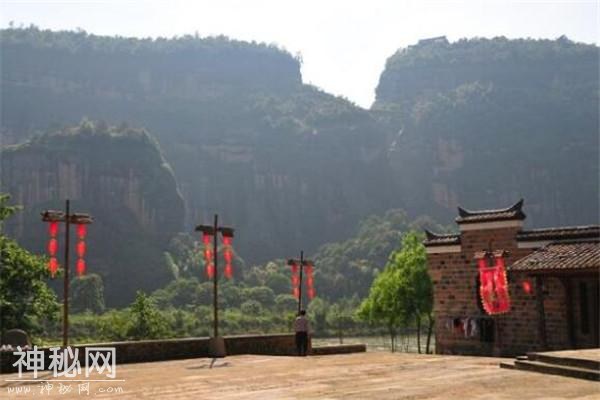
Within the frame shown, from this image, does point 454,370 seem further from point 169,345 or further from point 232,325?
point 232,325

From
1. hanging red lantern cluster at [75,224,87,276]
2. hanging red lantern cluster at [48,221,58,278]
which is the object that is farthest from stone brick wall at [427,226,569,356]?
hanging red lantern cluster at [48,221,58,278]

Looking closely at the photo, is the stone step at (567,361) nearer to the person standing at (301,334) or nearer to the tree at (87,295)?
the person standing at (301,334)

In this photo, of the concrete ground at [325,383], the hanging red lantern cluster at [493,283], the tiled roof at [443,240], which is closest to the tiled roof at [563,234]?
the hanging red lantern cluster at [493,283]

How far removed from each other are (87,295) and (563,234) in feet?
335

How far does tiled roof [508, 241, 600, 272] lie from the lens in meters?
18.8

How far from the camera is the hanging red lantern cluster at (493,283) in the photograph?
22.3 metres

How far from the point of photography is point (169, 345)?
18.5m

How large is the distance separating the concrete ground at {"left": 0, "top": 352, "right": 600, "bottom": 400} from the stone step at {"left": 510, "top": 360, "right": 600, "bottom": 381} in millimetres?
219

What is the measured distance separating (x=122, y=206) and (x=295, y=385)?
481 ft

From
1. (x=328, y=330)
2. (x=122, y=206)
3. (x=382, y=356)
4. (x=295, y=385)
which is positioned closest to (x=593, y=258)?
(x=382, y=356)

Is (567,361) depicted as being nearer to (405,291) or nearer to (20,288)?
(20,288)

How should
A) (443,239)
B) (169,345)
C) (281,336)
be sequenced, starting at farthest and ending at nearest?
(443,239) → (281,336) → (169,345)

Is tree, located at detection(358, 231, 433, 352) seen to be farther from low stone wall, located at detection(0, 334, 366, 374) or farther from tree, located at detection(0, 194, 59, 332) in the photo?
tree, located at detection(0, 194, 59, 332)

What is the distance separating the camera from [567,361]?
12.5 metres
